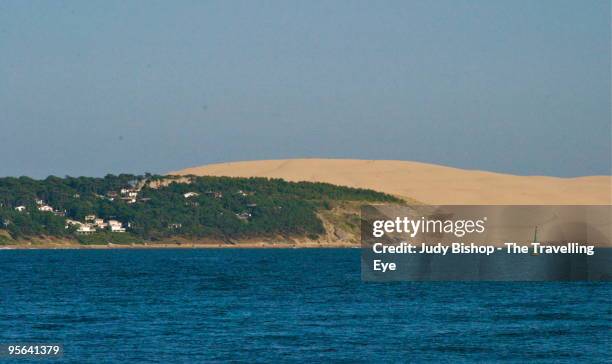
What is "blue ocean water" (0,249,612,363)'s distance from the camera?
5009 centimetres

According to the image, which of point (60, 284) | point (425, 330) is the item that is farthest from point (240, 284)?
point (425, 330)

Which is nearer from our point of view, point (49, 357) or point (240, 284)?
point (49, 357)

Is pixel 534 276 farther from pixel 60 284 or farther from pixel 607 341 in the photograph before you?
pixel 607 341

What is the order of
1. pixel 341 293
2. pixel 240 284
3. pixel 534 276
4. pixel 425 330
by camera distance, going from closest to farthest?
pixel 425 330 < pixel 341 293 < pixel 240 284 < pixel 534 276

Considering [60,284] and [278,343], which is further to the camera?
[60,284]

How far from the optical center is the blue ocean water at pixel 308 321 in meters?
50.1

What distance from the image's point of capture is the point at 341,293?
8588 cm

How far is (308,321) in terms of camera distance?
62938 millimetres

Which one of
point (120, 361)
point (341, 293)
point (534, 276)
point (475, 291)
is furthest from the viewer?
point (534, 276)

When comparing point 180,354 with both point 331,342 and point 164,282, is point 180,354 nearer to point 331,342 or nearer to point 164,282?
point 331,342

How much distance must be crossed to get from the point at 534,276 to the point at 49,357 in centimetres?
7549

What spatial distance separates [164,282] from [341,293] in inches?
916

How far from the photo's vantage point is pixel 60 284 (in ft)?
327

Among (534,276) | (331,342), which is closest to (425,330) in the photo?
(331,342)
